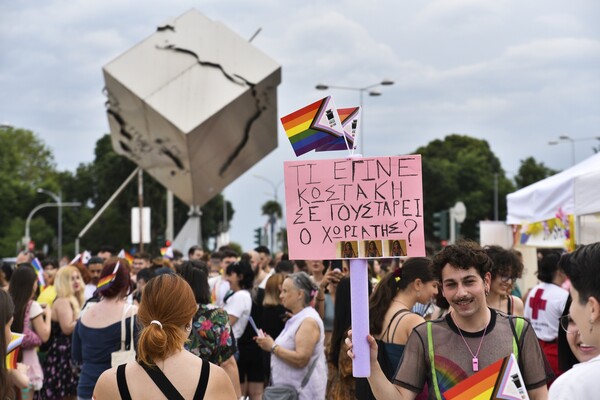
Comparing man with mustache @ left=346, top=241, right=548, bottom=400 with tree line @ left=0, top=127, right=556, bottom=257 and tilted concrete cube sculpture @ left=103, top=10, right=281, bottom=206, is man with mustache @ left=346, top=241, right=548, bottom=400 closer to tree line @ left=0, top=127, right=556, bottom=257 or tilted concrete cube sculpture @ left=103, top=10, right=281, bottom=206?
tilted concrete cube sculpture @ left=103, top=10, right=281, bottom=206

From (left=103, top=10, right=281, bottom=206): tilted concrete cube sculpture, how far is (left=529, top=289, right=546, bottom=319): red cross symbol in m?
13.7

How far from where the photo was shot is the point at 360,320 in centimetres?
390

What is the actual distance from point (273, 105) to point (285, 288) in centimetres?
1614

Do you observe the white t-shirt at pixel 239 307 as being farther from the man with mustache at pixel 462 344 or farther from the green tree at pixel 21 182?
the green tree at pixel 21 182

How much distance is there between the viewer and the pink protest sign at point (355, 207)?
3936 millimetres

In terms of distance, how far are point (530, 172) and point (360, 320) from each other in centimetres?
8358

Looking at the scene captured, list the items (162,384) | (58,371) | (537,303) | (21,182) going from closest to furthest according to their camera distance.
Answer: (162,384)
(537,303)
(58,371)
(21,182)

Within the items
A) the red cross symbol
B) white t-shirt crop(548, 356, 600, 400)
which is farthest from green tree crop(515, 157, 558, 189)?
white t-shirt crop(548, 356, 600, 400)

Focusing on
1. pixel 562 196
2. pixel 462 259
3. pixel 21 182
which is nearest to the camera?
pixel 462 259

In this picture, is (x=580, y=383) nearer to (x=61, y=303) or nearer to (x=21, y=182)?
(x=61, y=303)

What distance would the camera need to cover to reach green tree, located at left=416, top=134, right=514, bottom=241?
249ft

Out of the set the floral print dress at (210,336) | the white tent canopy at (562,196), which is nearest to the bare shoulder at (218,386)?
the floral print dress at (210,336)

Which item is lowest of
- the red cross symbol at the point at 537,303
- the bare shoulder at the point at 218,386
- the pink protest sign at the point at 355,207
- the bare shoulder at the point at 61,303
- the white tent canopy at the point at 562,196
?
the bare shoulder at the point at 218,386

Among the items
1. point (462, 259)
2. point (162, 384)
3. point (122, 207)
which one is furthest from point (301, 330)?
point (122, 207)
